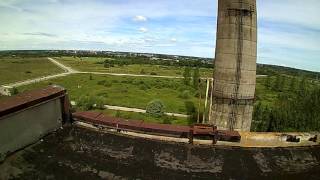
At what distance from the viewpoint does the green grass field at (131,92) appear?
165 feet

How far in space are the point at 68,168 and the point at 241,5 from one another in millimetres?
10972

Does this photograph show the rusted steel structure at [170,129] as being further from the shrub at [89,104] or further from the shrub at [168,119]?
the shrub at [89,104]

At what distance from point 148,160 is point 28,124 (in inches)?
117

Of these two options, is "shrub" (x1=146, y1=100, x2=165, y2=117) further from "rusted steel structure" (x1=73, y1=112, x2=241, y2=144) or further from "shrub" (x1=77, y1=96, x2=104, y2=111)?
"rusted steel structure" (x1=73, y1=112, x2=241, y2=144)

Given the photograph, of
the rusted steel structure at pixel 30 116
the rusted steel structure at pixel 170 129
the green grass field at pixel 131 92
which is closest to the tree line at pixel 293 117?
the green grass field at pixel 131 92

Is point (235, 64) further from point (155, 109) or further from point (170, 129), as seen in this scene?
point (155, 109)

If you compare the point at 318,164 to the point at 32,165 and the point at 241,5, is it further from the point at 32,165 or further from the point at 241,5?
the point at 241,5

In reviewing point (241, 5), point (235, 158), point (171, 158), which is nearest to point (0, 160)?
point (171, 158)

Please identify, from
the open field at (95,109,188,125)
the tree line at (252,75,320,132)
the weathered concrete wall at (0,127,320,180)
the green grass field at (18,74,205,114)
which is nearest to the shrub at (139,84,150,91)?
the green grass field at (18,74,205,114)

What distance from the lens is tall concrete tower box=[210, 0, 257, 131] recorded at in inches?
585

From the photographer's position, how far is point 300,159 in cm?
805

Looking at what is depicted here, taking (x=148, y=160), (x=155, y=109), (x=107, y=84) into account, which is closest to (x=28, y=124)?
(x=148, y=160)

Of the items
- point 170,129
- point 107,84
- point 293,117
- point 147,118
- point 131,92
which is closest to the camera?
point 170,129

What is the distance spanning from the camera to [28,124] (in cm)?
772
